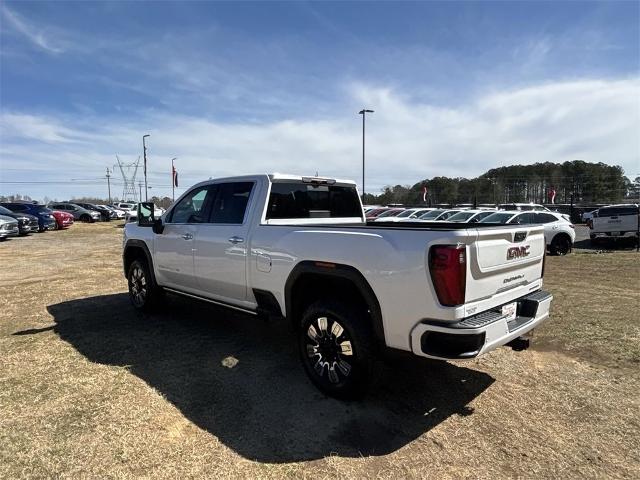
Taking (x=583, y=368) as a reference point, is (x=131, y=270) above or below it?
above

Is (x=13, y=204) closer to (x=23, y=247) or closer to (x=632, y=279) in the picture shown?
(x=23, y=247)

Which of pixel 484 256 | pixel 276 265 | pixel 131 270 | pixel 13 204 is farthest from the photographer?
pixel 13 204

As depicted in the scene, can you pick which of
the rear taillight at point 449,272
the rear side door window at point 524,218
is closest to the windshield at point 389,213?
the rear side door window at point 524,218

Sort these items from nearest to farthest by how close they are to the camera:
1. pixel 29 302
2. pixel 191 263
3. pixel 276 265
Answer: pixel 276 265
pixel 191 263
pixel 29 302

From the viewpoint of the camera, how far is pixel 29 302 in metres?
7.51

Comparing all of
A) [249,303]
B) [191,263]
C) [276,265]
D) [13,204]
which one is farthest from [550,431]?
[13,204]

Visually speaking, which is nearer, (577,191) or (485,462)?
(485,462)

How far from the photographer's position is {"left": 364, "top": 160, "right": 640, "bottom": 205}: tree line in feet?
129

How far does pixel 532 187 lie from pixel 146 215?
184ft

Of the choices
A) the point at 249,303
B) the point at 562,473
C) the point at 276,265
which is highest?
the point at 276,265

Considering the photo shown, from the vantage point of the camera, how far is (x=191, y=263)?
550cm

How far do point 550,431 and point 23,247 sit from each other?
60.7 ft

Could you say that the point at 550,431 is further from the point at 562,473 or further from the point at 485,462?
the point at 485,462

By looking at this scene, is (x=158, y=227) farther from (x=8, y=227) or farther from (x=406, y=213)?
(x=406, y=213)
